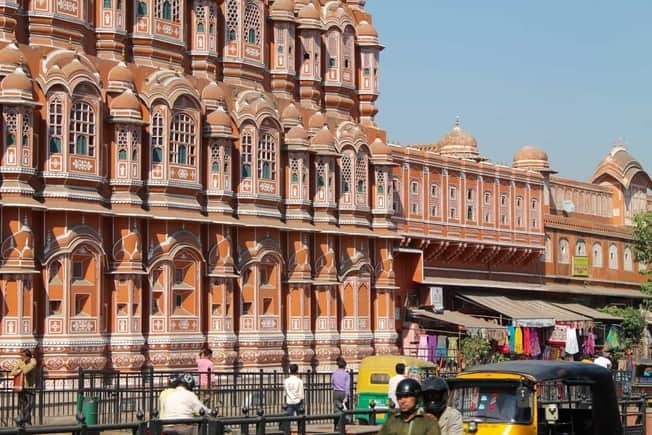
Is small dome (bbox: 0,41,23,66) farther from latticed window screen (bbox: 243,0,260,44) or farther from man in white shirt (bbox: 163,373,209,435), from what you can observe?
man in white shirt (bbox: 163,373,209,435)

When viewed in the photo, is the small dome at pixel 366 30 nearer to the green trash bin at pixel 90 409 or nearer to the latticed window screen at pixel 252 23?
the latticed window screen at pixel 252 23

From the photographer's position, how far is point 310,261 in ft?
161

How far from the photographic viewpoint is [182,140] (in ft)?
142

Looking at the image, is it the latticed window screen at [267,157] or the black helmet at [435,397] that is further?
the latticed window screen at [267,157]

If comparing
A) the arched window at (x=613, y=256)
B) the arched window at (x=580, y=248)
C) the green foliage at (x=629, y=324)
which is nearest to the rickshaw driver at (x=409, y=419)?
the green foliage at (x=629, y=324)

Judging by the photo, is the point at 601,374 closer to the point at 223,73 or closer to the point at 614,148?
the point at 223,73

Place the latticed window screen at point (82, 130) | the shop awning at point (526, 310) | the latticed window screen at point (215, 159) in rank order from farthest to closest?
the shop awning at point (526, 310)
the latticed window screen at point (215, 159)
the latticed window screen at point (82, 130)

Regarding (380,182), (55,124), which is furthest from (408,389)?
(380,182)

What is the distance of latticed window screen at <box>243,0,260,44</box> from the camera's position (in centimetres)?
4859

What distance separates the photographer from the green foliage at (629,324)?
65.9m

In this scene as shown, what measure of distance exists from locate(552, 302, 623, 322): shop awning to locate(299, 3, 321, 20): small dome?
21.6m

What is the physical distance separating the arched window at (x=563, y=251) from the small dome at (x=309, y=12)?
849 inches

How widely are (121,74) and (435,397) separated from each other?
2813 centimetres

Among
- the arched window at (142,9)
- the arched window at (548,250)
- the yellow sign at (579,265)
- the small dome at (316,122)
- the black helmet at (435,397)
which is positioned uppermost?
the arched window at (142,9)
